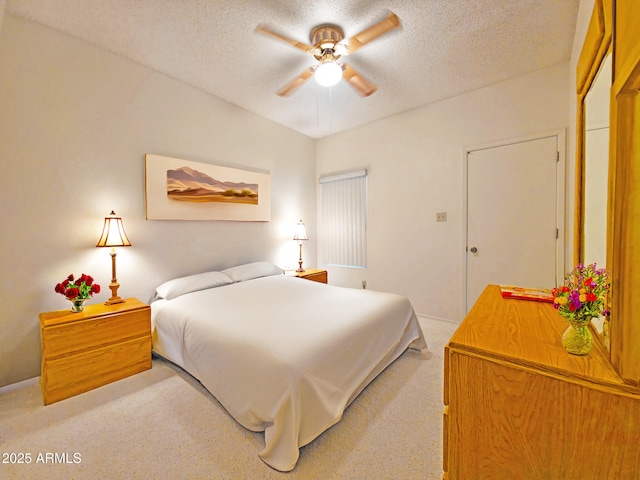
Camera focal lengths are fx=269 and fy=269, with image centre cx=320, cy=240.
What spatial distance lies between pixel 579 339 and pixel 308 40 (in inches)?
98.3

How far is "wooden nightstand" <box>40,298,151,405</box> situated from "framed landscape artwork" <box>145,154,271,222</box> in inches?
39.2

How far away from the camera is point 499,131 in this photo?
283 centimetres

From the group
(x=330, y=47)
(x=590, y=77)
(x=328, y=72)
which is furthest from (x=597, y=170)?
(x=330, y=47)

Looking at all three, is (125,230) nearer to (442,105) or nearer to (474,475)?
(474,475)

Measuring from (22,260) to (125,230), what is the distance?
27.0 inches

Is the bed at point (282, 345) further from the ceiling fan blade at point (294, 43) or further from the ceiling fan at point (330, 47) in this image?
the ceiling fan blade at point (294, 43)

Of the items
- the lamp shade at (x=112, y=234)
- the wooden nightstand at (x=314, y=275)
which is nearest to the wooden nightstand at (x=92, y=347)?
the lamp shade at (x=112, y=234)

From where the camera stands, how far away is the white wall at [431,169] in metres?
2.67

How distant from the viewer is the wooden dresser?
695mm

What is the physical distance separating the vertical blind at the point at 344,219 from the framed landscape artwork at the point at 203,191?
109cm

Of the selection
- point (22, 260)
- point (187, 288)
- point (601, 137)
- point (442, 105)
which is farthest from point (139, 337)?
point (442, 105)

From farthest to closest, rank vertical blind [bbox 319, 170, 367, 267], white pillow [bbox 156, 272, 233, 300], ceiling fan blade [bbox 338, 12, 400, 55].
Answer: vertical blind [bbox 319, 170, 367, 267] → white pillow [bbox 156, 272, 233, 300] → ceiling fan blade [bbox 338, 12, 400, 55]

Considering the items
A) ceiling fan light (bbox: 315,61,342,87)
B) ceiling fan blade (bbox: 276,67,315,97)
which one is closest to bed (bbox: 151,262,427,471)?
ceiling fan light (bbox: 315,61,342,87)

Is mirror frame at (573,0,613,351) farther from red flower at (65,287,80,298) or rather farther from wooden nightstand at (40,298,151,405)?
red flower at (65,287,80,298)
